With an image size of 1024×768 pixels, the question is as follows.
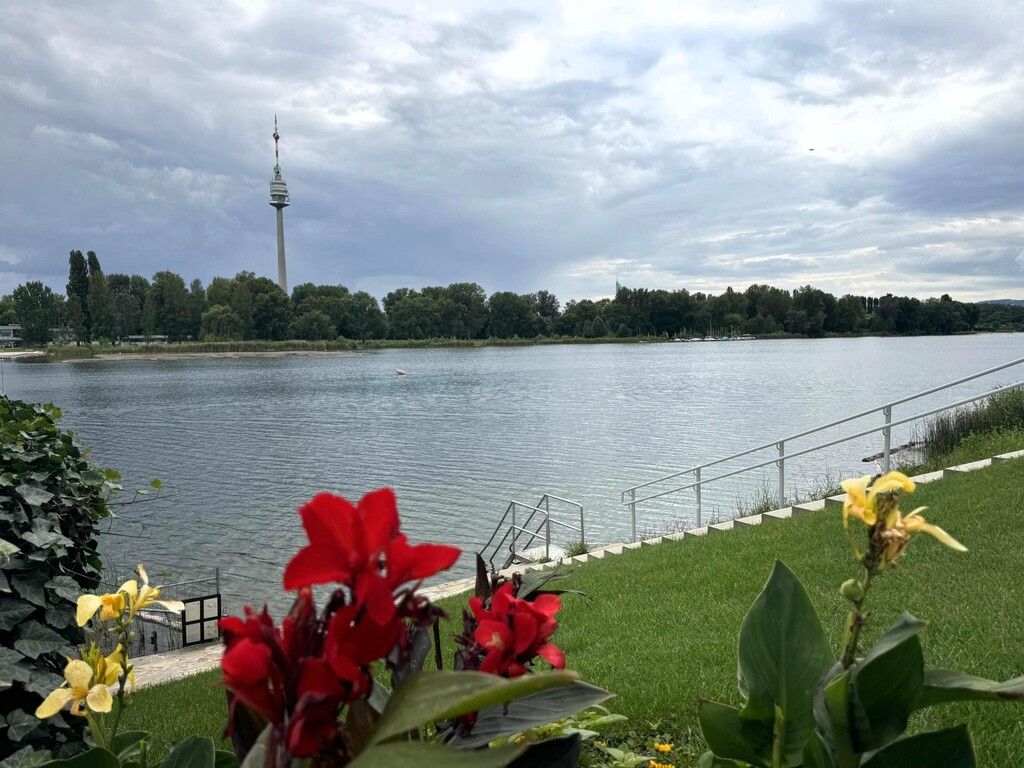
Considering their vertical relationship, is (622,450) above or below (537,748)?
below

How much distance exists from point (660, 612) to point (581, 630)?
27.0 inches

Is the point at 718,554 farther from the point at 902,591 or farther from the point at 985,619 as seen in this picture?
the point at 985,619

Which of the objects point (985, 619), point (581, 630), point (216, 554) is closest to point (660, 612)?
point (581, 630)

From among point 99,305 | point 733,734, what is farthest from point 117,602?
point 99,305

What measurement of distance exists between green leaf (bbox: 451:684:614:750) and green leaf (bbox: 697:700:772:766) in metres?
0.36

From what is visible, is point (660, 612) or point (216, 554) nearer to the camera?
point (660, 612)

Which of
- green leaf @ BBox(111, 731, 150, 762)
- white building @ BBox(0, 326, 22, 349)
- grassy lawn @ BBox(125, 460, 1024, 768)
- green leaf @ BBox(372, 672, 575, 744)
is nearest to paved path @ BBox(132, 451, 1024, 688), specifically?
grassy lawn @ BBox(125, 460, 1024, 768)

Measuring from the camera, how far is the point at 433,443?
91.2 feet

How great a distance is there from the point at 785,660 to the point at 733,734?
148mm

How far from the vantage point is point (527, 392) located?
1880 inches

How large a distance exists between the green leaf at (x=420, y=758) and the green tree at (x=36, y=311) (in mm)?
113896

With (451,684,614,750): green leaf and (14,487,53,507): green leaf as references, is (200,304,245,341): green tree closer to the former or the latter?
(14,487,53,507): green leaf

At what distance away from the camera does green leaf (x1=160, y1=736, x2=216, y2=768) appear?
1.02m

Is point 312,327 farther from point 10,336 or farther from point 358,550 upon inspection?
point 358,550
